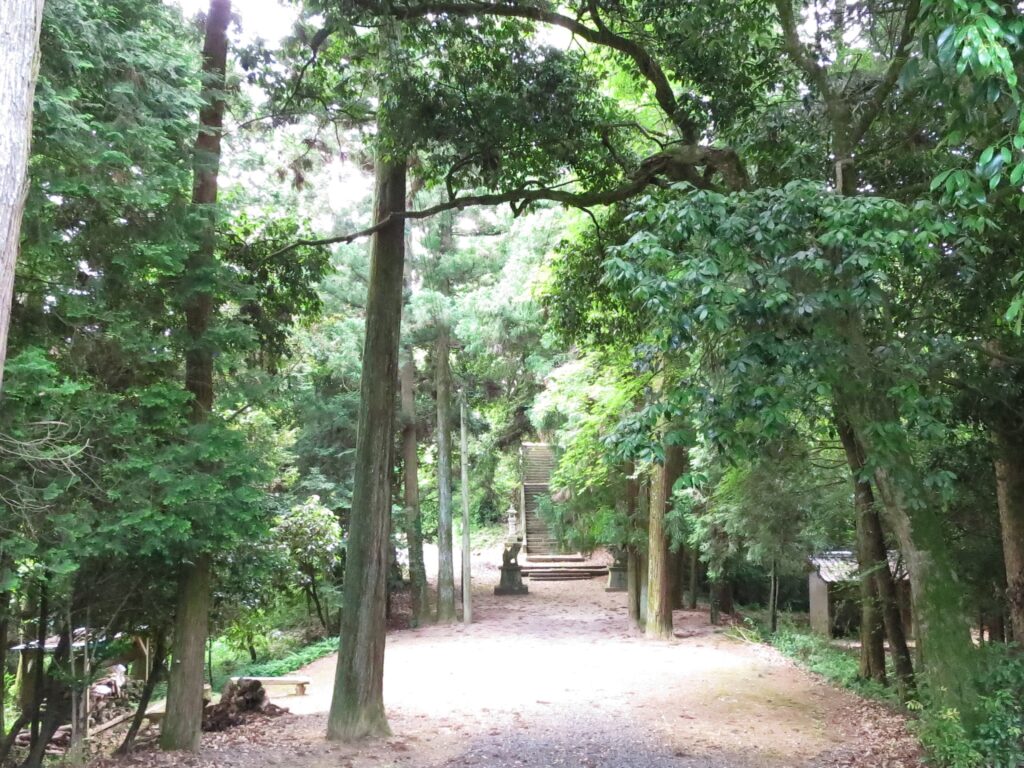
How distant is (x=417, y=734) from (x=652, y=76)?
27.0ft

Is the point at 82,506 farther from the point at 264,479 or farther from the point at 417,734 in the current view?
the point at 417,734

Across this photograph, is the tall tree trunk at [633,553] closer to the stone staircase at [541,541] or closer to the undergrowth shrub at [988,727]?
the stone staircase at [541,541]

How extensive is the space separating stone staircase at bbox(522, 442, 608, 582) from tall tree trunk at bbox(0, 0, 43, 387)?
19.8 m

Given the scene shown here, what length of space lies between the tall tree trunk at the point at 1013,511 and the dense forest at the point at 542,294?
34 mm

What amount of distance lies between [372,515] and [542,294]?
14.8ft

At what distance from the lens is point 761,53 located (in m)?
8.22

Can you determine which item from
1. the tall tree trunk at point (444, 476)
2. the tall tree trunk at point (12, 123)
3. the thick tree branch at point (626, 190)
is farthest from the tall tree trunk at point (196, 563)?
the tall tree trunk at point (444, 476)

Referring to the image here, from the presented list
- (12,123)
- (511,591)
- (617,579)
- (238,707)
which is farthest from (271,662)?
(12,123)

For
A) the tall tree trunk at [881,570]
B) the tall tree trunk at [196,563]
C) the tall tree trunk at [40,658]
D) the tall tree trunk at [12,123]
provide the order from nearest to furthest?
the tall tree trunk at [12,123]
the tall tree trunk at [40,658]
the tall tree trunk at [196,563]
the tall tree trunk at [881,570]

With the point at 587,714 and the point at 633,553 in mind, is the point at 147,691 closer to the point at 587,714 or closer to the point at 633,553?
the point at 587,714

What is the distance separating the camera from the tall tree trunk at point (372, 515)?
8.16m

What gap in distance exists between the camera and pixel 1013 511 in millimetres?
8227

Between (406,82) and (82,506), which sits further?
(406,82)

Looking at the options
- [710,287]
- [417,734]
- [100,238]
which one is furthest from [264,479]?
[710,287]
